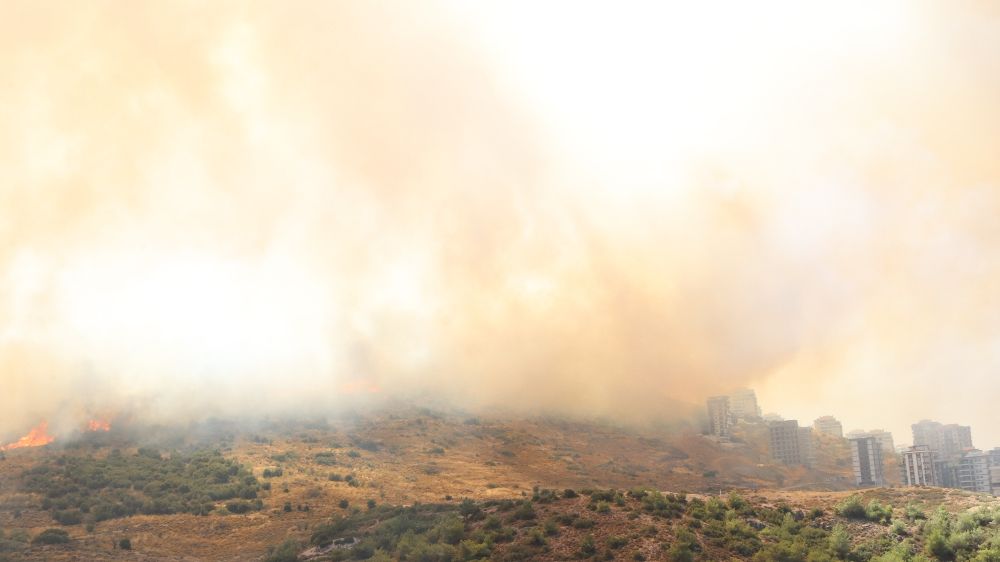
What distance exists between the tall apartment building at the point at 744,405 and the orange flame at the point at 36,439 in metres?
134

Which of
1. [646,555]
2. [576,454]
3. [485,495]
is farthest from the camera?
[576,454]

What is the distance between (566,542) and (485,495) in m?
34.7

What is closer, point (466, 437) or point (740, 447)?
point (466, 437)

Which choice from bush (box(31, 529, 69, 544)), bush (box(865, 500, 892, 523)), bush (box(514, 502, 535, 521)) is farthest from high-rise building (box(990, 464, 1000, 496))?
bush (box(31, 529, 69, 544))

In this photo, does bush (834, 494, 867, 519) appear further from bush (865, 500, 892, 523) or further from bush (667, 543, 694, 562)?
bush (667, 543, 694, 562)

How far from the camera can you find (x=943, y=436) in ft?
522

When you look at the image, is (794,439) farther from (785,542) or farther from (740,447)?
(785,542)

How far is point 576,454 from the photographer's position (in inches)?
4769

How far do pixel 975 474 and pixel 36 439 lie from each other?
14515cm

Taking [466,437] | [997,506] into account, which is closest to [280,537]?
[466,437]

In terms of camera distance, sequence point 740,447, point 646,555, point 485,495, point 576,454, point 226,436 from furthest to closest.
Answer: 1. point 740,447
2. point 576,454
3. point 226,436
4. point 485,495
5. point 646,555

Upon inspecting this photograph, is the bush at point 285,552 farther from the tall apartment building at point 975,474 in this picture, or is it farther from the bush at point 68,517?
the tall apartment building at point 975,474

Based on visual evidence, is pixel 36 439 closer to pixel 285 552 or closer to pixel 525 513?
pixel 285 552

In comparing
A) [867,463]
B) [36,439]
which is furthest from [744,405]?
[36,439]
